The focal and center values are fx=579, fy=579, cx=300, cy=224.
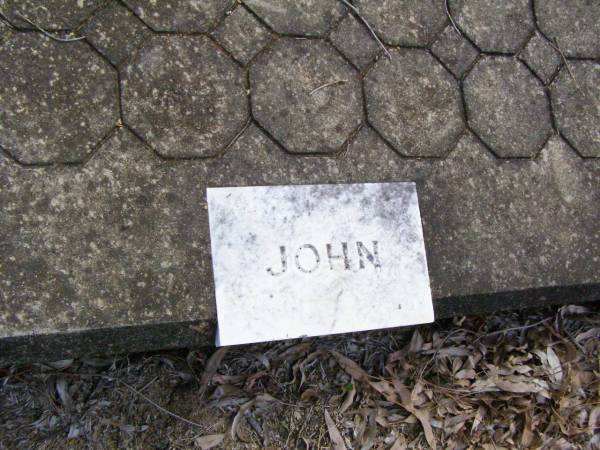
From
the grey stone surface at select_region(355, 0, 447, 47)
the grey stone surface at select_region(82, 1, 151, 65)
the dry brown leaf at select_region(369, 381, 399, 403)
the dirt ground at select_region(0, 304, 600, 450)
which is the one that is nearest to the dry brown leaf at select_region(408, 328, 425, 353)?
the dirt ground at select_region(0, 304, 600, 450)

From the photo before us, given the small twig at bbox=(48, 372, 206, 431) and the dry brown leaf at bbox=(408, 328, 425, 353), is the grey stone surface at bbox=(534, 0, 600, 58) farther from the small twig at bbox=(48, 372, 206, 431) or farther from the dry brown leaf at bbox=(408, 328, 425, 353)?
the small twig at bbox=(48, 372, 206, 431)

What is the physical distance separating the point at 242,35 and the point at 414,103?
1.53 ft

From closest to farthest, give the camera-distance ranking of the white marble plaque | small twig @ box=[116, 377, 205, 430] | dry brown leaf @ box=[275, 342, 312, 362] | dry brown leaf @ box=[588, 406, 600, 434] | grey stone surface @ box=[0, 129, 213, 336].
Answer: grey stone surface @ box=[0, 129, 213, 336]
the white marble plaque
small twig @ box=[116, 377, 205, 430]
dry brown leaf @ box=[275, 342, 312, 362]
dry brown leaf @ box=[588, 406, 600, 434]

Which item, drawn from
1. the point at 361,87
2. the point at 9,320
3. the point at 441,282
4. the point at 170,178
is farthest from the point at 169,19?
the point at 441,282

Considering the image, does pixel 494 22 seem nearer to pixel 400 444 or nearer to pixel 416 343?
pixel 416 343

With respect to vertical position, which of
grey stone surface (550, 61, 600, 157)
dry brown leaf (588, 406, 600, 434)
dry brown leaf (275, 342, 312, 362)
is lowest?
dry brown leaf (588, 406, 600, 434)

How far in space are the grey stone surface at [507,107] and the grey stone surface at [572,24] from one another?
0.53ft

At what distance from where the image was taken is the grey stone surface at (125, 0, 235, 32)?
134cm

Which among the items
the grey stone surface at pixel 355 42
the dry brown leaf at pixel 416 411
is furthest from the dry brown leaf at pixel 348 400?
the grey stone surface at pixel 355 42

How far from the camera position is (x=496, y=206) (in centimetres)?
149

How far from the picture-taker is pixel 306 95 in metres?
1.42

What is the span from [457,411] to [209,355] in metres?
0.68

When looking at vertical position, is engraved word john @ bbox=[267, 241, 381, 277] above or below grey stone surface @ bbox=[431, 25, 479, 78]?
below

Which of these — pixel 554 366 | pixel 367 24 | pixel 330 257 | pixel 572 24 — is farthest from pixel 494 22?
pixel 554 366
